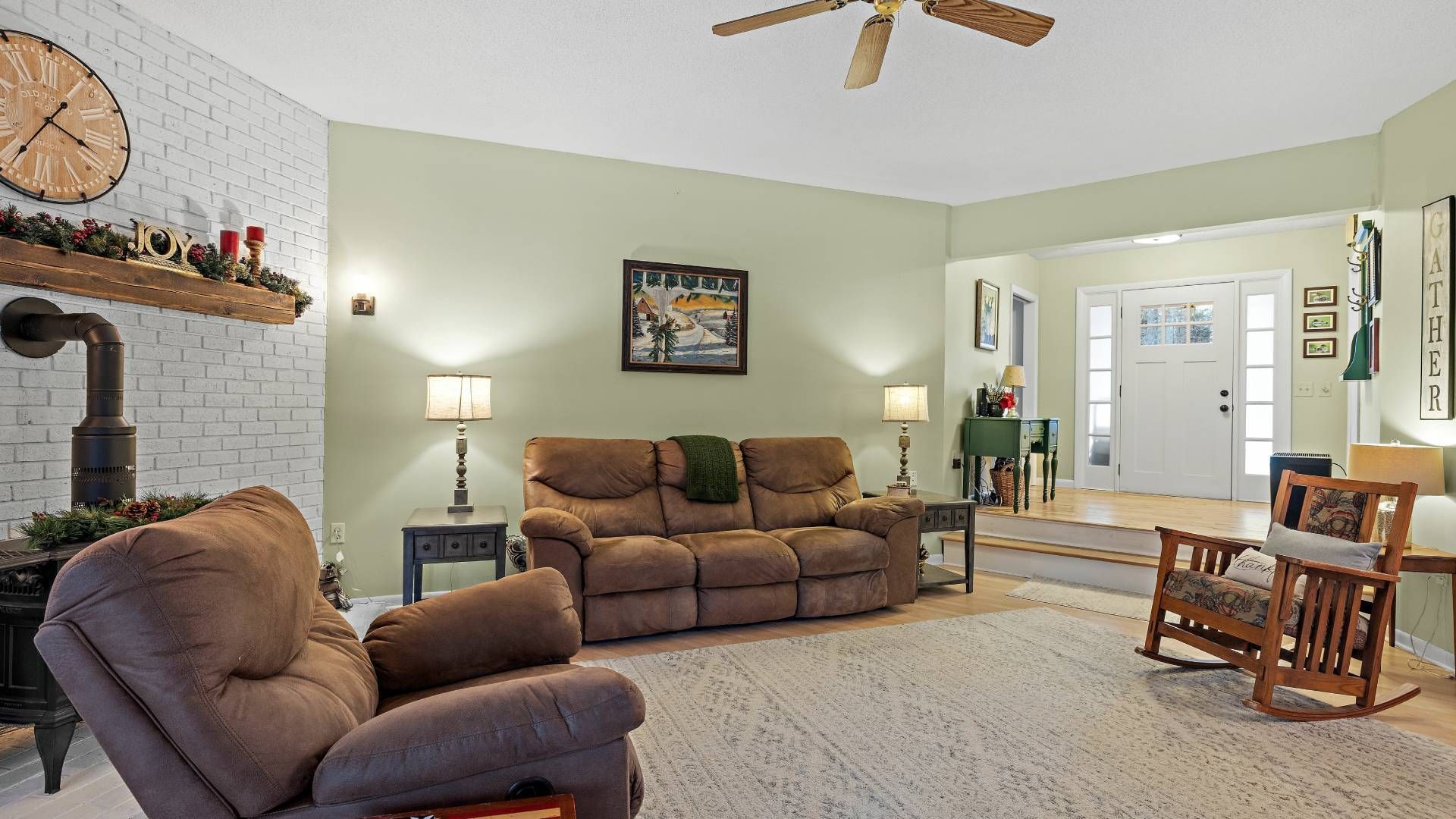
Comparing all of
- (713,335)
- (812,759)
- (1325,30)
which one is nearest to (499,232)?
(713,335)

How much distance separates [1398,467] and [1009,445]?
7.94 feet

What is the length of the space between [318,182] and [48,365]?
1.63 meters

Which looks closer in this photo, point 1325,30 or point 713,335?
point 1325,30

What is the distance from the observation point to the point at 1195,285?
22.5 ft

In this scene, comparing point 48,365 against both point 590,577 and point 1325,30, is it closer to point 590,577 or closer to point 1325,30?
point 590,577

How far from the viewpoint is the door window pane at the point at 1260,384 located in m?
6.51

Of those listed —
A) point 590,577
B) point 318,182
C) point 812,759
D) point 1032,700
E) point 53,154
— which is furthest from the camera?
point 318,182

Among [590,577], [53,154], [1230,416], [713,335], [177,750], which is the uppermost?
[53,154]

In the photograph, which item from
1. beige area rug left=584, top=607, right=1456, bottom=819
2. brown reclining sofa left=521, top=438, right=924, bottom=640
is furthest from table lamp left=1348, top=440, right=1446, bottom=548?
brown reclining sofa left=521, top=438, right=924, bottom=640

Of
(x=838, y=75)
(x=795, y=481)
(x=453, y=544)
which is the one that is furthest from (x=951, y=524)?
(x=453, y=544)

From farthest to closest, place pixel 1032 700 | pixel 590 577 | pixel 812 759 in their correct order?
pixel 590 577 → pixel 1032 700 → pixel 812 759

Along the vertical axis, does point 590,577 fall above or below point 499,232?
below

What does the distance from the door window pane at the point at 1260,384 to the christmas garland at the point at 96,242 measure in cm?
739

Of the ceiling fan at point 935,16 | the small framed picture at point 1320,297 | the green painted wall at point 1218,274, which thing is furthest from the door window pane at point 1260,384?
the ceiling fan at point 935,16
